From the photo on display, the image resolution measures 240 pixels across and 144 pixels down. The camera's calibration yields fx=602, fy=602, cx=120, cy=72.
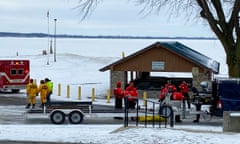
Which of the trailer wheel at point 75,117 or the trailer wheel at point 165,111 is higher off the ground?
the trailer wheel at point 165,111

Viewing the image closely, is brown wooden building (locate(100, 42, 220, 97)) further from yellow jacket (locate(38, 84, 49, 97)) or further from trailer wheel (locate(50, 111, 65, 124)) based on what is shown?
trailer wheel (locate(50, 111, 65, 124))

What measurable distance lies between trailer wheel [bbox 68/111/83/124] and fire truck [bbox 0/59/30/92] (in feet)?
59.7

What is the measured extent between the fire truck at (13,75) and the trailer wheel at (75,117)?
1820 cm

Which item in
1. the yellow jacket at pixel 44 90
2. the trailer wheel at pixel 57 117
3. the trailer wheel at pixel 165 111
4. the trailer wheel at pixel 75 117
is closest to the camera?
the trailer wheel at pixel 165 111

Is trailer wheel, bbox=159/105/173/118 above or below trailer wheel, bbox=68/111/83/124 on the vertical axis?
above

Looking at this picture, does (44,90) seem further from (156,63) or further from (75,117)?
(156,63)

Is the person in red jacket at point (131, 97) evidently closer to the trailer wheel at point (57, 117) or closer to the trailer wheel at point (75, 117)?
the trailer wheel at point (75, 117)

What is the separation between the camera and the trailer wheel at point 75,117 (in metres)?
22.2

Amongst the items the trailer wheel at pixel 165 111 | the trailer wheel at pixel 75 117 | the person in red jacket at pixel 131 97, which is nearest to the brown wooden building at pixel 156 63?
the person in red jacket at pixel 131 97

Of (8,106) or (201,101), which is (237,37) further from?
(8,106)

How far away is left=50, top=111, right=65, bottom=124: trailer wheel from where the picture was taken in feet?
72.6

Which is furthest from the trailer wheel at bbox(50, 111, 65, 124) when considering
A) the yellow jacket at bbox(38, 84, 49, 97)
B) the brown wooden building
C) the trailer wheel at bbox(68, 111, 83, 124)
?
the brown wooden building

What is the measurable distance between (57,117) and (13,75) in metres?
18.3

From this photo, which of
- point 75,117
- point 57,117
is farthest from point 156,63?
point 57,117
